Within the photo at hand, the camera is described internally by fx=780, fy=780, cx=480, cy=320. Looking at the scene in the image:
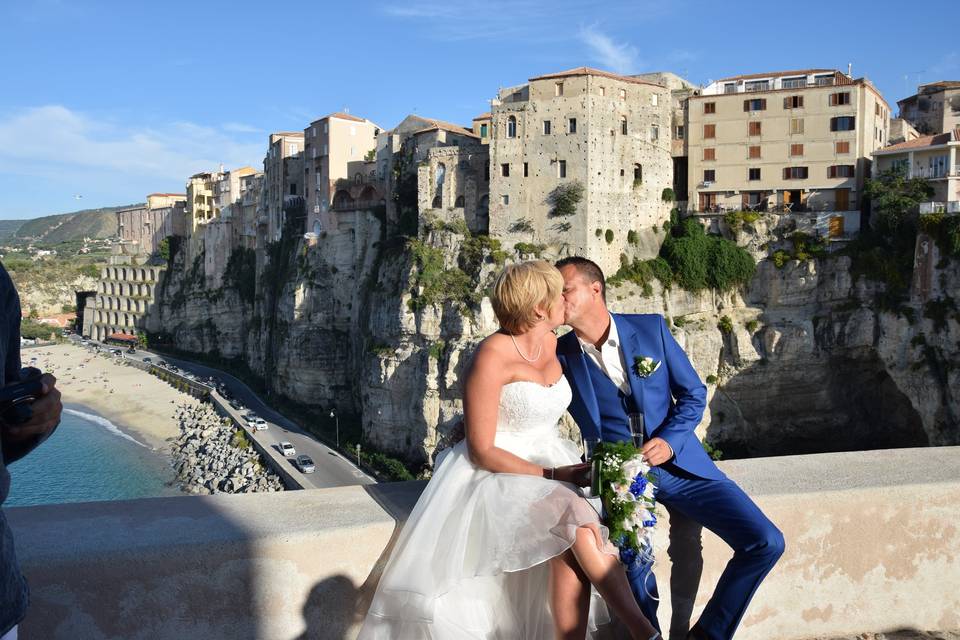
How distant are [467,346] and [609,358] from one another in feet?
84.1

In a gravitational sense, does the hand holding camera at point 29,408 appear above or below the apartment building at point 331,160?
below

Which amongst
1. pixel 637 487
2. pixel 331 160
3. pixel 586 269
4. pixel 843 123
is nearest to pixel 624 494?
pixel 637 487

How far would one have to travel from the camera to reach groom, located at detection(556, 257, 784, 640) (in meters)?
3.59

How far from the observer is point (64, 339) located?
229 feet

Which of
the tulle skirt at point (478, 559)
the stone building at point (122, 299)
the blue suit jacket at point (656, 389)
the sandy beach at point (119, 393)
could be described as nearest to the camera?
the tulle skirt at point (478, 559)

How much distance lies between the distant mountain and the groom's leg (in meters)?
179

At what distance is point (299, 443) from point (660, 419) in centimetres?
3389

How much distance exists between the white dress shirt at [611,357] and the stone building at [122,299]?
68.8 m

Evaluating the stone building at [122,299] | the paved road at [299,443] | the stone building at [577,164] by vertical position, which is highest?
the stone building at [577,164]

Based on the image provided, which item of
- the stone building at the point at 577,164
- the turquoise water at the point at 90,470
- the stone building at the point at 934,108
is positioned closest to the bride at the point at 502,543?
the stone building at the point at 577,164

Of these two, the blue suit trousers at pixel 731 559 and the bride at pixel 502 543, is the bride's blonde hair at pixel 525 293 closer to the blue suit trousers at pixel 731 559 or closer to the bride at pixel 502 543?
the bride at pixel 502 543

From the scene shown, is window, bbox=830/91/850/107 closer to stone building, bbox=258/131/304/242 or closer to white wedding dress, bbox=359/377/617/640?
stone building, bbox=258/131/304/242

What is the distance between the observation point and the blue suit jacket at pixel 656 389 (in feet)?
12.8

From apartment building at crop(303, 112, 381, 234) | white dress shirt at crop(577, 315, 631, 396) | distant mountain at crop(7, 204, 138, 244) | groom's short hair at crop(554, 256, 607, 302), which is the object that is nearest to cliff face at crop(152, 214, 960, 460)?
apartment building at crop(303, 112, 381, 234)
